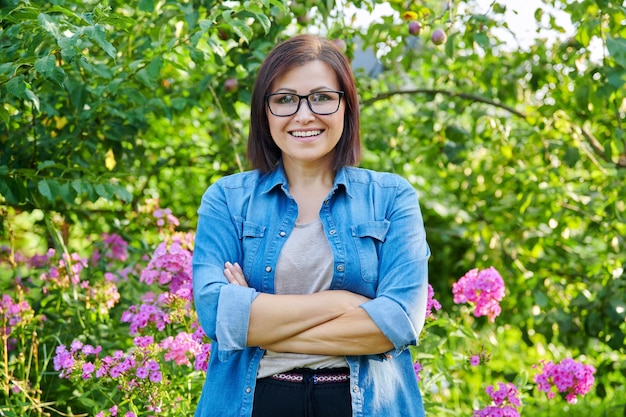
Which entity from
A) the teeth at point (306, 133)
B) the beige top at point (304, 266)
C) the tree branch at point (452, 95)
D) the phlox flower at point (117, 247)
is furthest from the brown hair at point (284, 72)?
the tree branch at point (452, 95)

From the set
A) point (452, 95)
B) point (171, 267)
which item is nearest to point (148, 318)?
point (171, 267)

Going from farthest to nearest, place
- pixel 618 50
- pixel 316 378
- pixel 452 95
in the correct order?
pixel 452 95 < pixel 618 50 < pixel 316 378

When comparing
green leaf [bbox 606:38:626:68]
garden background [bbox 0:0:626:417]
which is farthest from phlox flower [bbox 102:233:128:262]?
green leaf [bbox 606:38:626:68]

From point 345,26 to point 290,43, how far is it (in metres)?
1.38

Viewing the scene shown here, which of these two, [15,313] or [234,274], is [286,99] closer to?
[234,274]

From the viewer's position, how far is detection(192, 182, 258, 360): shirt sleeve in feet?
5.65

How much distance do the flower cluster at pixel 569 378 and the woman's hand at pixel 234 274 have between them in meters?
1.36

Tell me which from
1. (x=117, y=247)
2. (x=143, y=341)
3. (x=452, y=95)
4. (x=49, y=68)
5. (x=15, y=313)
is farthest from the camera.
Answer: (x=452, y=95)

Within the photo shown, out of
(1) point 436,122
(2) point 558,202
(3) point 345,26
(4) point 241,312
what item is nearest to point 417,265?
(4) point 241,312

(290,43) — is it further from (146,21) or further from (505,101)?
(505,101)

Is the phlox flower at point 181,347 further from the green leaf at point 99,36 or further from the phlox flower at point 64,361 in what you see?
the green leaf at point 99,36

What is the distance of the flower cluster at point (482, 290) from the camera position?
2.60m

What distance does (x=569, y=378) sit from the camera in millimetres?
2723

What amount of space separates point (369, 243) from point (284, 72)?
17.0 inches
